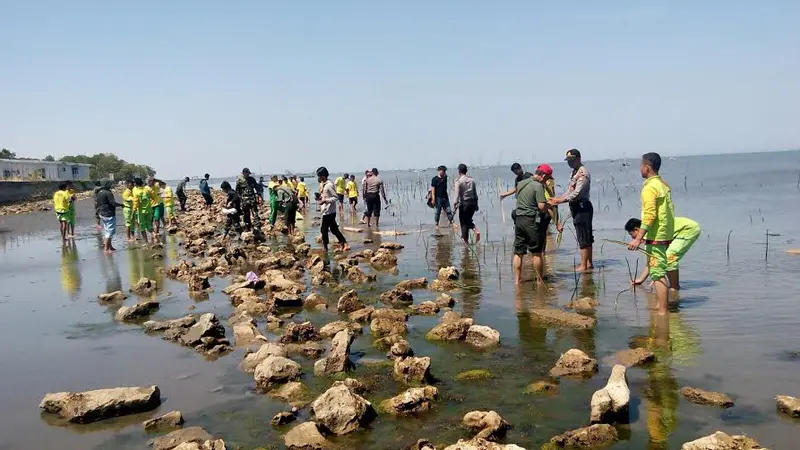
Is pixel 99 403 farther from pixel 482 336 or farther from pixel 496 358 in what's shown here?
pixel 482 336

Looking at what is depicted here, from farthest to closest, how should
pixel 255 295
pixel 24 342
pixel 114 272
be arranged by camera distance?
pixel 114 272, pixel 255 295, pixel 24 342

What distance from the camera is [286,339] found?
6.67 m

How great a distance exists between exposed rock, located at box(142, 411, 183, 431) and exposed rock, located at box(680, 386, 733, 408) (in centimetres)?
413

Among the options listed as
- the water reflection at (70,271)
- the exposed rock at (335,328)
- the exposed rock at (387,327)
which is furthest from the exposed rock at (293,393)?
the water reflection at (70,271)

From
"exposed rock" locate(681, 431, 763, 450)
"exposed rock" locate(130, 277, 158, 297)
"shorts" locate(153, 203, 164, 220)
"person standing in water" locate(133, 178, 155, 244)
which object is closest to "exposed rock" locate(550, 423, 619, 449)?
"exposed rock" locate(681, 431, 763, 450)

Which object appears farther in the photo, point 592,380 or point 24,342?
point 24,342

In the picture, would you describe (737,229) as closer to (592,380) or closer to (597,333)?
(597,333)

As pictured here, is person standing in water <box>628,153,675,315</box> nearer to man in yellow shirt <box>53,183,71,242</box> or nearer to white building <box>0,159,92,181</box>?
man in yellow shirt <box>53,183,71,242</box>

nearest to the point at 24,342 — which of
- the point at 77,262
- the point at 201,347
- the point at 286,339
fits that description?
the point at 201,347

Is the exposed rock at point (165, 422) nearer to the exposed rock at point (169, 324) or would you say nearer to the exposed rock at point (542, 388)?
the exposed rock at point (169, 324)

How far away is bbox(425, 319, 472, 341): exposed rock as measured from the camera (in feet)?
21.3

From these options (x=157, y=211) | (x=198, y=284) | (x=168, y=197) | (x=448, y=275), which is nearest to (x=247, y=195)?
(x=157, y=211)

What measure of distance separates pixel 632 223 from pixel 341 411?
5.72 m

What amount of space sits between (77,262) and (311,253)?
6023 mm
